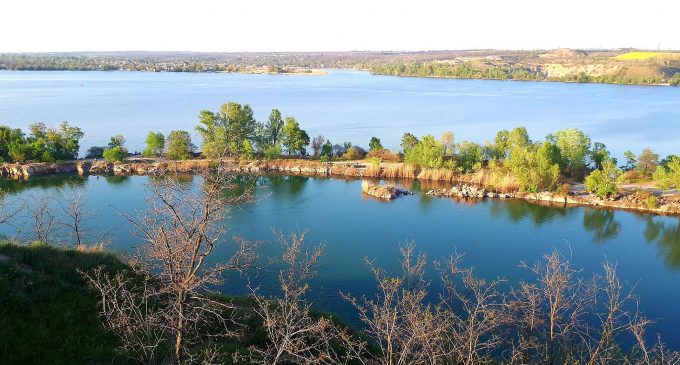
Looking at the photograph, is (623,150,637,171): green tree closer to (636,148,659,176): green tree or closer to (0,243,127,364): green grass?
(636,148,659,176): green tree

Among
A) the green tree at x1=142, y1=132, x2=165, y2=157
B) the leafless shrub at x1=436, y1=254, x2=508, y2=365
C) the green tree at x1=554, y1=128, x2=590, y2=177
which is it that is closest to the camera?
the leafless shrub at x1=436, y1=254, x2=508, y2=365

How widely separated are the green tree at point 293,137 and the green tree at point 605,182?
17.7 metres

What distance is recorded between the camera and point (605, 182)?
84.8 feet

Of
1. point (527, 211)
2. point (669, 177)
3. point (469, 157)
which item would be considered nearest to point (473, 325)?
point (527, 211)

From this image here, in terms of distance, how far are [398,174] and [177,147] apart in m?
14.1

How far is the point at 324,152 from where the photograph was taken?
3472 cm

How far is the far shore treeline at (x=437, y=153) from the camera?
2714cm

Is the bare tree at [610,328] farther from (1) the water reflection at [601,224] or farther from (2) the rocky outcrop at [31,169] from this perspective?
(2) the rocky outcrop at [31,169]

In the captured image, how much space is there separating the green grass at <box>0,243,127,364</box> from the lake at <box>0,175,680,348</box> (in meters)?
5.88

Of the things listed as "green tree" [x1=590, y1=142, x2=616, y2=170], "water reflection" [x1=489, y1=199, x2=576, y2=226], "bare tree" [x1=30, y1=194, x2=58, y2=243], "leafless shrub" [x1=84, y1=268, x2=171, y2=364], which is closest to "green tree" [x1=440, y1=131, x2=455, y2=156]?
"water reflection" [x1=489, y1=199, x2=576, y2=226]

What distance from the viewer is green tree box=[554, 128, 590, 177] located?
29.4 meters

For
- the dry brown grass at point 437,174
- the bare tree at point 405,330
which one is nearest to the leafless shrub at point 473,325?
the bare tree at point 405,330

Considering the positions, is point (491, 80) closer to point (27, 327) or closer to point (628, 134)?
point (628, 134)

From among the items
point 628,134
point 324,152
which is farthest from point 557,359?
point 628,134
